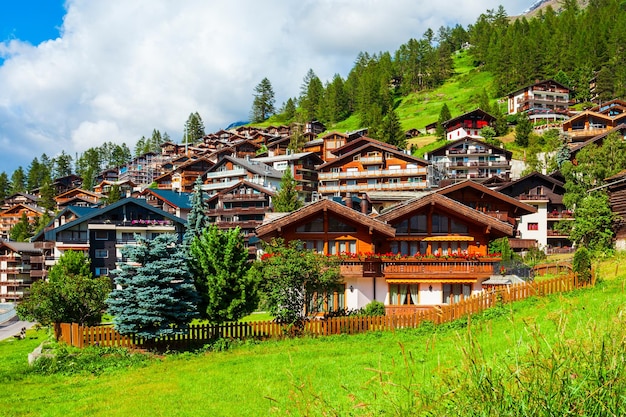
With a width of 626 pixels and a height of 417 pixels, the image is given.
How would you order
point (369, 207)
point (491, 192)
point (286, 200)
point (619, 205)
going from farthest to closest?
point (286, 200)
point (619, 205)
point (491, 192)
point (369, 207)

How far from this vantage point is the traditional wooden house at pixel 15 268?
77.9 meters

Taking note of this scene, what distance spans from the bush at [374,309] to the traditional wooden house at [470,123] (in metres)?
81.6

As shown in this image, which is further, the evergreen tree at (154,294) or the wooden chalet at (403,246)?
the wooden chalet at (403,246)

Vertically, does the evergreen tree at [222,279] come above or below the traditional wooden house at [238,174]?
below

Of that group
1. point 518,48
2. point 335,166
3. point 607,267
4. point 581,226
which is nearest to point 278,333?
point 607,267

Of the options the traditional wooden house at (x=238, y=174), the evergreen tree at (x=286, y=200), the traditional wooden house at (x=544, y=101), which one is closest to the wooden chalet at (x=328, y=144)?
the traditional wooden house at (x=238, y=174)

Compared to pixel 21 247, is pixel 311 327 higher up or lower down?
lower down

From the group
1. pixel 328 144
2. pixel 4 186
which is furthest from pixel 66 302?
pixel 4 186

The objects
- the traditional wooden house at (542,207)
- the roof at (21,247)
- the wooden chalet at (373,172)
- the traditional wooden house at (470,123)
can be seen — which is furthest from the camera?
the traditional wooden house at (470,123)

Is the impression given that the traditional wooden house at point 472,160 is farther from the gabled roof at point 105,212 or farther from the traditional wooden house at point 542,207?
the gabled roof at point 105,212

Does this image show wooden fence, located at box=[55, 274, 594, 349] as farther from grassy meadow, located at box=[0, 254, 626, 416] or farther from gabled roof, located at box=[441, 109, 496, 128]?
gabled roof, located at box=[441, 109, 496, 128]

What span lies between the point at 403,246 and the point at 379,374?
91.1 feet

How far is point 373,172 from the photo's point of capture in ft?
271

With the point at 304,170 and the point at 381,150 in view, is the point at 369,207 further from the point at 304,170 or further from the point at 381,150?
the point at 304,170
